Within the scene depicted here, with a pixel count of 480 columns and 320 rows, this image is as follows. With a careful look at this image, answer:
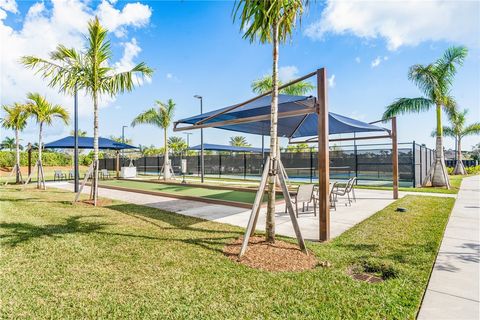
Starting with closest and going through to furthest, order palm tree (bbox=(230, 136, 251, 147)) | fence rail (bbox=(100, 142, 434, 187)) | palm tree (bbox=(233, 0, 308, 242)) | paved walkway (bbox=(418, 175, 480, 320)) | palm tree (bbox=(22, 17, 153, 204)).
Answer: paved walkway (bbox=(418, 175, 480, 320)) < palm tree (bbox=(233, 0, 308, 242)) < palm tree (bbox=(22, 17, 153, 204)) < fence rail (bbox=(100, 142, 434, 187)) < palm tree (bbox=(230, 136, 251, 147))

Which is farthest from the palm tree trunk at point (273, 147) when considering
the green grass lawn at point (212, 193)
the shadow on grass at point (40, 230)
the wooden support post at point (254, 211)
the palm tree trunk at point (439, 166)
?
the palm tree trunk at point (439, 166)

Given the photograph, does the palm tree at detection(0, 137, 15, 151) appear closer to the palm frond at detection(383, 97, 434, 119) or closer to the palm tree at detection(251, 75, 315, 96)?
the palm tree at detection(251, 75, 315, 96)

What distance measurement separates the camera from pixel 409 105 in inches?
547

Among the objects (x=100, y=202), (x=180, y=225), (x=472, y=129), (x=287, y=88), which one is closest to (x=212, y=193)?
(x=100, y=202)

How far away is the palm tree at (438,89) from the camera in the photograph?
1269 cm

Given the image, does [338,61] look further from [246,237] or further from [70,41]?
[70,41]

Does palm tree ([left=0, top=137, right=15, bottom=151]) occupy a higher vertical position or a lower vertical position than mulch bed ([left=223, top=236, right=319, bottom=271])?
higher

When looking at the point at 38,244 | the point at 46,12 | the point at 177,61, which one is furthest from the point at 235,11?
the point at 177,61

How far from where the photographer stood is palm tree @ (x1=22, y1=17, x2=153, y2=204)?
8.25 meters

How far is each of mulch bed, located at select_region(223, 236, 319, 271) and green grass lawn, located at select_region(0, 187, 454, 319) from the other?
17 cm

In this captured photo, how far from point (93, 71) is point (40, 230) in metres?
5.67

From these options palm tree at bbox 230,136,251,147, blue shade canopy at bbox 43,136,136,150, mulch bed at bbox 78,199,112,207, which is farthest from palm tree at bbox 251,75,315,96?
palm tree at bbox 230,136,251,147

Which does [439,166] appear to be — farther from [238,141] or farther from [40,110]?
[238,141]

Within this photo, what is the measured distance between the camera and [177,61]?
11844 mm
